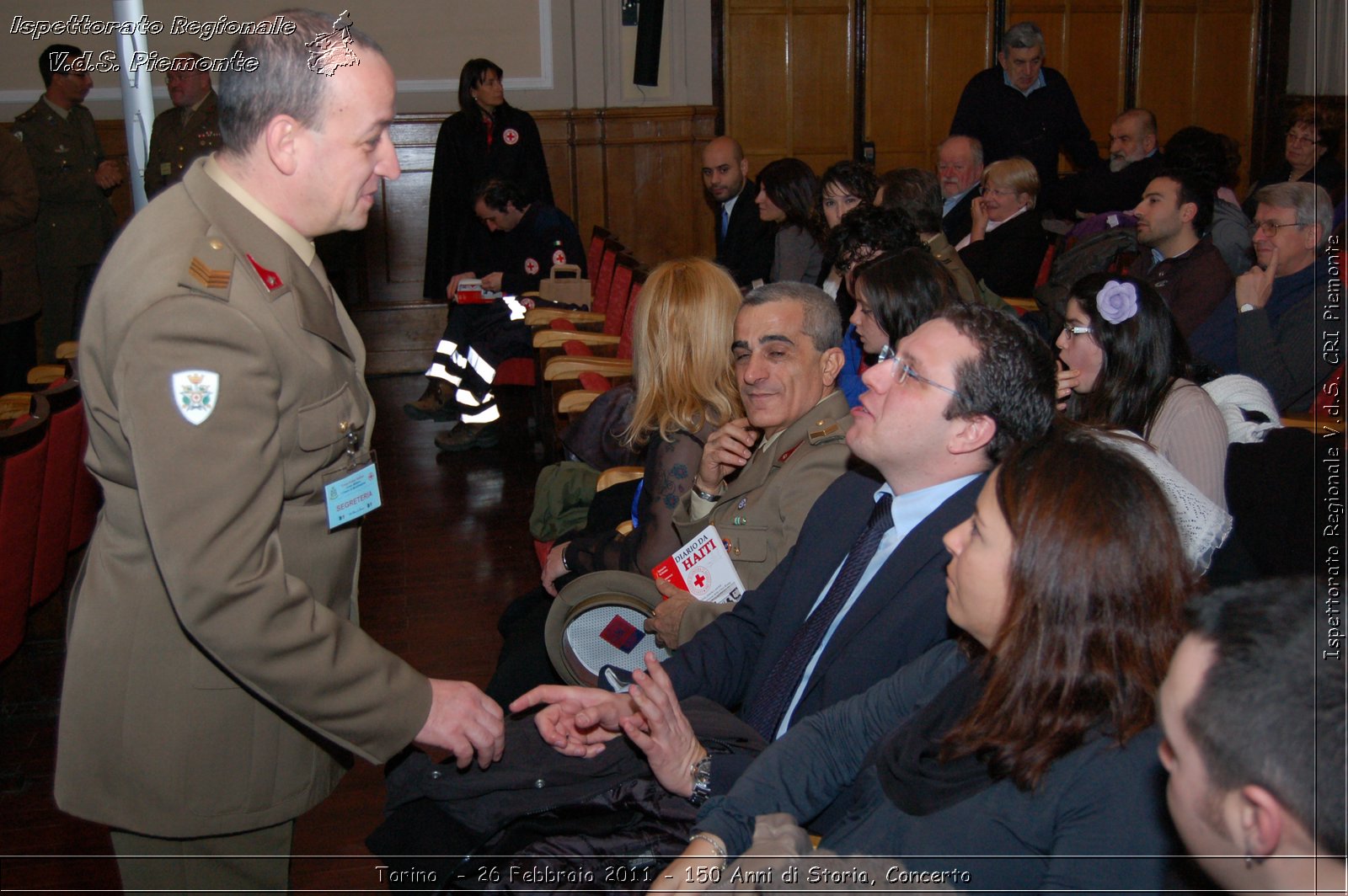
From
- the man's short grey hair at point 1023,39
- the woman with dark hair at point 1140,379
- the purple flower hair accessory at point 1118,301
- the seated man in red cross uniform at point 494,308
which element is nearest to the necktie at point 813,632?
the woman with dark hair at point 1140,379

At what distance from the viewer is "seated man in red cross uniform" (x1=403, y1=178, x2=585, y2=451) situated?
571 cm

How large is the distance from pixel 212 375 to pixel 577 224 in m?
6.91

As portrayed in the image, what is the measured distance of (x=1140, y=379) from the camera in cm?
258

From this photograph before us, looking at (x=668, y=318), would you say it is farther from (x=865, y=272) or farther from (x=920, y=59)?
(x=920, y=59)

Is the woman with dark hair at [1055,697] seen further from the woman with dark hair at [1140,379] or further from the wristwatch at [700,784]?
the woman with dark hair at [1140,379]

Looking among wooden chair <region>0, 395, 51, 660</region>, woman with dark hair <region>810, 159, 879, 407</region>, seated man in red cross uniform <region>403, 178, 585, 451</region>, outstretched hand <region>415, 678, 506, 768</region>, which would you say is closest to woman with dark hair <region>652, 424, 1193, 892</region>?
outstretched hand <region>415, 678, 506, 768</region>

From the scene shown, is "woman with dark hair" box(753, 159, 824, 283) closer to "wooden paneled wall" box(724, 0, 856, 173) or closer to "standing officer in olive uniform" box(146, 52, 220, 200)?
"wooden paneled wall" box(724, 0, 856, 173)

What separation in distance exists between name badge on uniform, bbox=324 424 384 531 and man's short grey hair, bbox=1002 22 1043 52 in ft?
19.6

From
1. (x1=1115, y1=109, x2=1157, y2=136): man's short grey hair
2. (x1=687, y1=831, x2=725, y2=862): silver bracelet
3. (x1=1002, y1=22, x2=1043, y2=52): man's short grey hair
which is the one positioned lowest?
(x1=687, y1=831, x2=725, y2=862): silver bracelet

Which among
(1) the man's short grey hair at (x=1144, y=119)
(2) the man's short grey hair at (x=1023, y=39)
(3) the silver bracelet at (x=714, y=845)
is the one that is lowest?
(3) the silver bracelet at (x=714, y=845)

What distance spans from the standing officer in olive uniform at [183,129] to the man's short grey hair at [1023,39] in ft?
15.1

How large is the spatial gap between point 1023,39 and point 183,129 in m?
4.90

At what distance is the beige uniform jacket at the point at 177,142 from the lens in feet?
19.4

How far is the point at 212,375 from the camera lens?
49.8 inches
